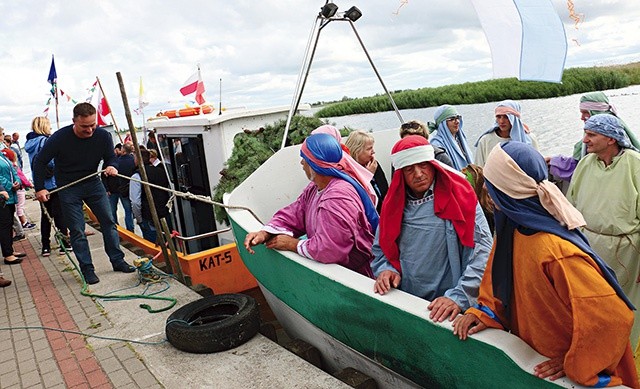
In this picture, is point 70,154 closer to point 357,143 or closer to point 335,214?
point 357,143

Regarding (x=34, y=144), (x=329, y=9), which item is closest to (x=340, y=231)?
(x=329, y=9)

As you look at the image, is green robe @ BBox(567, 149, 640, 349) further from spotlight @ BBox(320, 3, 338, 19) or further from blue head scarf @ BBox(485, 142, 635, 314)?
spotlight @ BBox(320, 3, 338, 19)

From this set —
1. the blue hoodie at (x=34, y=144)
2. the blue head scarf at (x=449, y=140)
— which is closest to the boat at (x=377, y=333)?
the blue head scarf at (x=449, y=140)

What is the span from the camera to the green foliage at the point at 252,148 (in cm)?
561

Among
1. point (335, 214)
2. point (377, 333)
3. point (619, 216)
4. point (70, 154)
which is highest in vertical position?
point (70, 154)

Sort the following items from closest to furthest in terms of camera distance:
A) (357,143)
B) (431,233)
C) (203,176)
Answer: (431,233) < (357,143) < (203,176)

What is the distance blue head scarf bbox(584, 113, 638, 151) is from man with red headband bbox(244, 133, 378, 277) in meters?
1.38

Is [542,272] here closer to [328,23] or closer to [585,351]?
[585,351]

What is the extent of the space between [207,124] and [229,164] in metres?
0.70

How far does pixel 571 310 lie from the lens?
5.16ft

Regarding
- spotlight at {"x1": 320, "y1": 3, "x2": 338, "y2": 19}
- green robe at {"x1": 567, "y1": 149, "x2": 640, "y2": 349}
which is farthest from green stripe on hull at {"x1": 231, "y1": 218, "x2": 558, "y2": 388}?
spotlight at {"x1": 320, "y1": 3, "x2": 338, "y2": 19}

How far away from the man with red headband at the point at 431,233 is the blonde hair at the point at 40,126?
5.55 m

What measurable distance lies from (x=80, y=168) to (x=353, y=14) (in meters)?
3.06

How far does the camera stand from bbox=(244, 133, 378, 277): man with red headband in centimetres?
287
